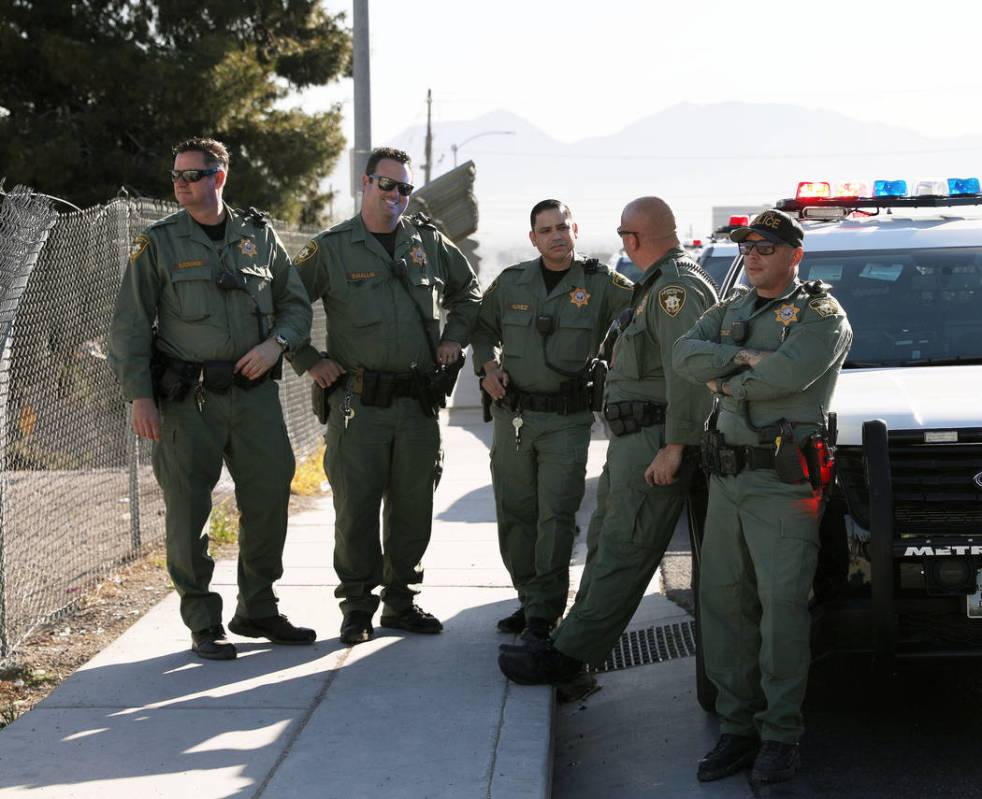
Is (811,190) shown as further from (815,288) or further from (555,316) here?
(815,288)

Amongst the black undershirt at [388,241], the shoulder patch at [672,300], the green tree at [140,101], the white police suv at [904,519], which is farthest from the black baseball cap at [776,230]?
the green tree at [140,101]

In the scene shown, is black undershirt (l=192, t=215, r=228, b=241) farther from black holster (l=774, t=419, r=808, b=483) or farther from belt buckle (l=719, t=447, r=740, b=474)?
black holster (l=774, t=419, r=808, b=483)

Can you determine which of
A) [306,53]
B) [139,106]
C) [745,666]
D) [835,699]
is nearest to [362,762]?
[745,666]

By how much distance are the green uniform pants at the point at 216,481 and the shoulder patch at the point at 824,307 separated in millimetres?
2439

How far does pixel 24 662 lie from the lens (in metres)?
5.96

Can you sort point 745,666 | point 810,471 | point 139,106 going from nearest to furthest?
point 810,471 < point 745,666 < point 139,106

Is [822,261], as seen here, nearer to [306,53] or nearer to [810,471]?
[810,471]

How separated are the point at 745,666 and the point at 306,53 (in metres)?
17.2

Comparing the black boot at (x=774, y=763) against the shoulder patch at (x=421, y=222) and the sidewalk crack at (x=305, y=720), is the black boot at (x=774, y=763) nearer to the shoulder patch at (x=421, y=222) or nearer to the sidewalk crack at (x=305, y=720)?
the sidewalk crack at (x=305, y=720)

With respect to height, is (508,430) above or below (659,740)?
A: above

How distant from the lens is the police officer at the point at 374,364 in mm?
6008

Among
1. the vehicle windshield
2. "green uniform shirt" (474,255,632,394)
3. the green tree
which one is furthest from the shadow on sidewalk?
the green tree

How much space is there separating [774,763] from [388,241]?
113 inches

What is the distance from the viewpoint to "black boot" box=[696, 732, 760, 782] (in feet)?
15.7
